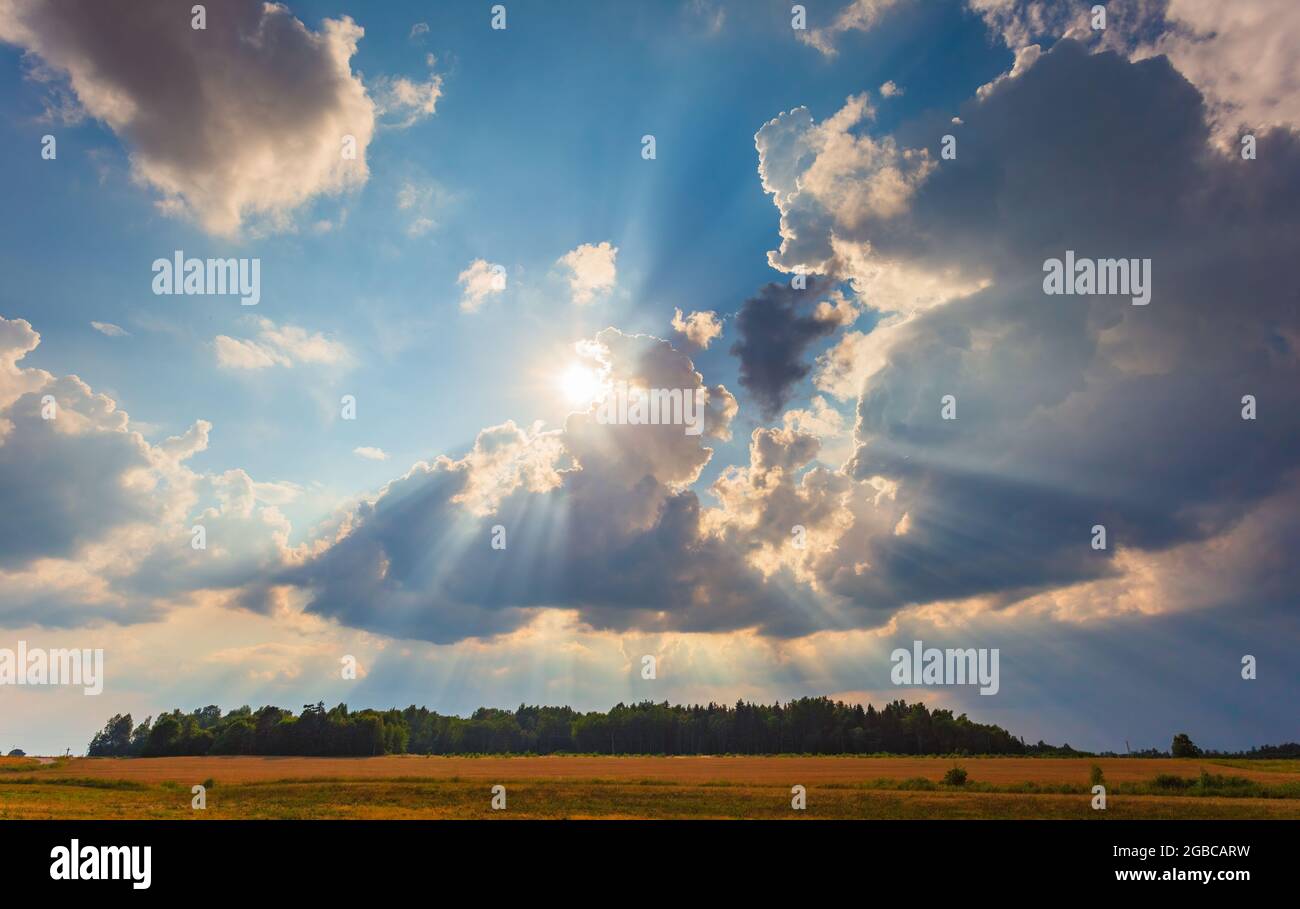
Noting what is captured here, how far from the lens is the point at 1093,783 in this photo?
7538cm

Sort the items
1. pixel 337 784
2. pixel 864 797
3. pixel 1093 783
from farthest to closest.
A: 1. pixel 337 784
2. pixel 1093 783
3. pixel 864 797
